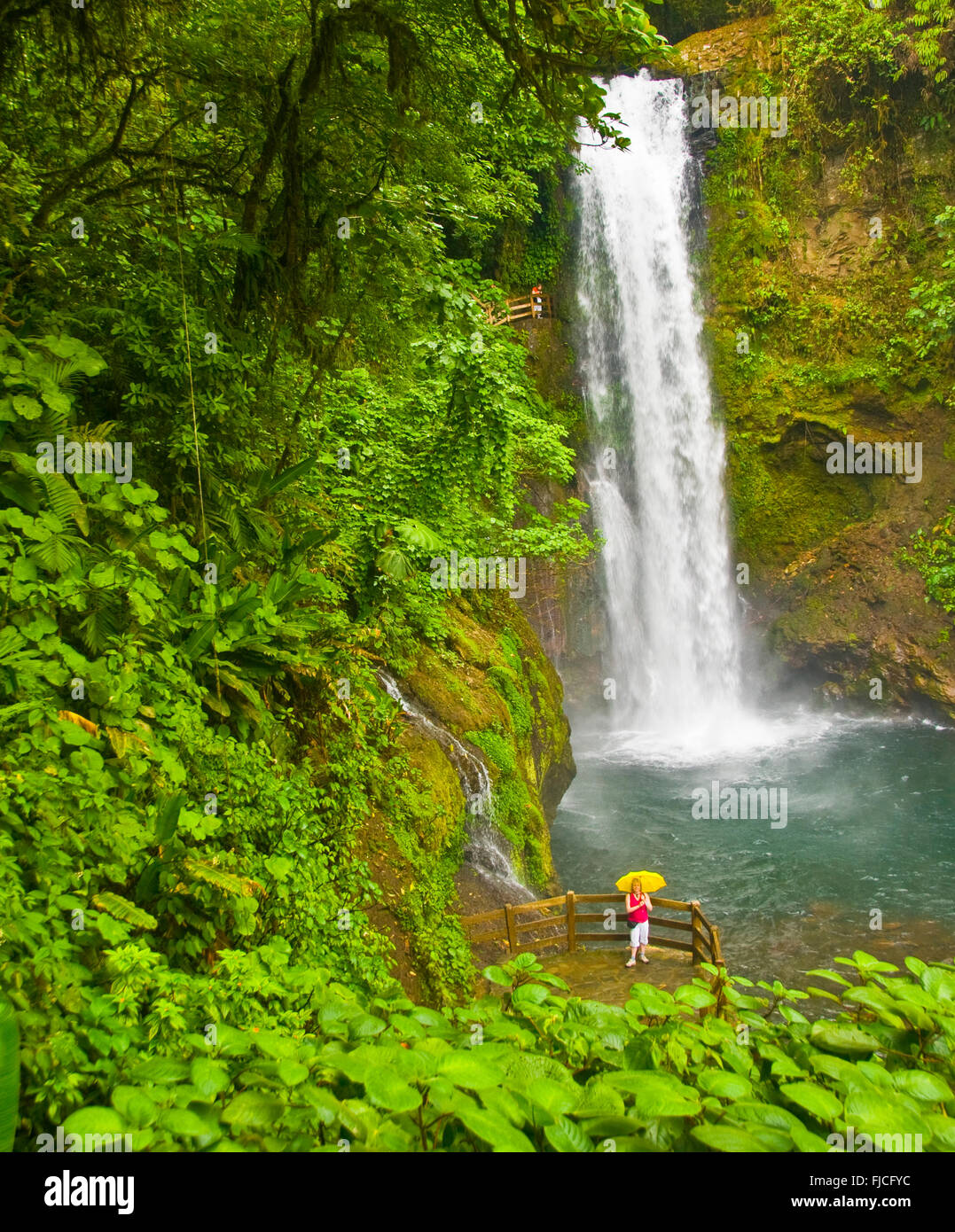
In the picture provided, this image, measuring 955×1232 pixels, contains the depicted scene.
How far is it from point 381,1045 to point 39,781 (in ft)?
6.42

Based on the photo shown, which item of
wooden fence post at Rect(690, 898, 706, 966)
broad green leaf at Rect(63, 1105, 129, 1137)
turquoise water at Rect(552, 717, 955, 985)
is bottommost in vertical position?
turquoise water at Rect(552, 717, 955, 985)

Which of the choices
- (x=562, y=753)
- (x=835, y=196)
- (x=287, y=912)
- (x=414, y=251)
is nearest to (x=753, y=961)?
(x=562, y=753)

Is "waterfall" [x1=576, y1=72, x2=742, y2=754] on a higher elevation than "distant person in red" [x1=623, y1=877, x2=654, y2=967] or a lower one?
higher

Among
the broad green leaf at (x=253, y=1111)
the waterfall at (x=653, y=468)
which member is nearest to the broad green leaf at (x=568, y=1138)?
the broad green leaf at (x=253, y=1111)

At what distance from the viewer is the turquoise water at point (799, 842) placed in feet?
35.8

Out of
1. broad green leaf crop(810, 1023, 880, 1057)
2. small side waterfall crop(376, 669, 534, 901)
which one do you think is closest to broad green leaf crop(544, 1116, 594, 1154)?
broad green leaf crop(810, 1023, 880, 1057)

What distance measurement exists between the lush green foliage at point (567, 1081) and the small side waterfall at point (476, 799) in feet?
22.9

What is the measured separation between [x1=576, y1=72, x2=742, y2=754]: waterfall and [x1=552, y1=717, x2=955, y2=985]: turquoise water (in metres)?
3.32

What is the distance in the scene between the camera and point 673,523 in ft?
75.4

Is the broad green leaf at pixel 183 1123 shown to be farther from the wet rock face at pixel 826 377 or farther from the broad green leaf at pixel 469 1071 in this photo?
the wet rock face at pixel 826 377

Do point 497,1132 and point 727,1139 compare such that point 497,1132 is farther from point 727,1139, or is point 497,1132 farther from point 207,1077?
point 207,1077

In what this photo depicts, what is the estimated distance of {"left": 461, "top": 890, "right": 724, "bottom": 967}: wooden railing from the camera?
8500 mm

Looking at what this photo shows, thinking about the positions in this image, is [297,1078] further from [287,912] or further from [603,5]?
[603,5]

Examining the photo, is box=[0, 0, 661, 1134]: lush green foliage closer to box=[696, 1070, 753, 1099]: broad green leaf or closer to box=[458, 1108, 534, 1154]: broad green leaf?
box=[458, 1108, 534, 1154]: broad green leaf
